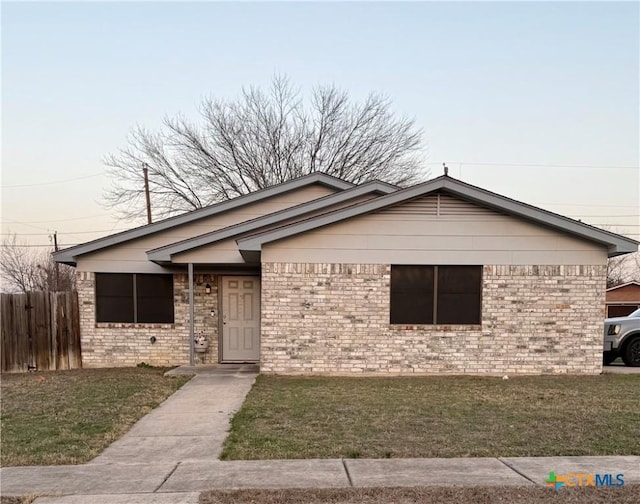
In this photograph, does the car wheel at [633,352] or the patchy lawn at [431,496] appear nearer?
the patchy lawn at [431,496]

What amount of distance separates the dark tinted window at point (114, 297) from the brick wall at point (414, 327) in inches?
163

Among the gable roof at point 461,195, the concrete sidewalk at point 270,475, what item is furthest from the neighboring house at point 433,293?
the concrete sidewalk at point 270,475

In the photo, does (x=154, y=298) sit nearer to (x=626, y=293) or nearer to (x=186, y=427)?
(x=186, y=427)

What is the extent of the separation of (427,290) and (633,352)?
6440mm

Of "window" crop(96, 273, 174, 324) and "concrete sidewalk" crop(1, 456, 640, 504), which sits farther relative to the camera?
"window" crop(96, 273, 174, 324)

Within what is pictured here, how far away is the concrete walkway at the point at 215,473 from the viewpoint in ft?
13.4

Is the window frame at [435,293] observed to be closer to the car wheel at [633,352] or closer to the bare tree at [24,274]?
the car wheel at [633,352]

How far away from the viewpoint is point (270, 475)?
4.36 m

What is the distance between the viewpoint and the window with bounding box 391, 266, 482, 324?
10.0 m

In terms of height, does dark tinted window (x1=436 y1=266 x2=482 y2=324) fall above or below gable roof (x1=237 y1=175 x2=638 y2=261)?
below

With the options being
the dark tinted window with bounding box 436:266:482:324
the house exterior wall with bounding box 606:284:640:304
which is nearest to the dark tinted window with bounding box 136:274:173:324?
the dark tinted window with bounding box 436:266:482:324

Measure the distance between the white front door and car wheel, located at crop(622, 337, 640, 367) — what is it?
9.54 metres

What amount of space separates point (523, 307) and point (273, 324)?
5325 millimetres

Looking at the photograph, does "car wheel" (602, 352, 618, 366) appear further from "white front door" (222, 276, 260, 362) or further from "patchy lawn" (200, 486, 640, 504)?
"patchy lawn" (200, 486, 640, 504)
